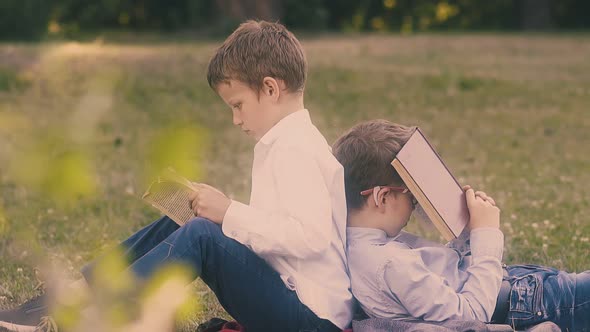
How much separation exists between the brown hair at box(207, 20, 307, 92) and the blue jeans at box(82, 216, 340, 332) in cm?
50

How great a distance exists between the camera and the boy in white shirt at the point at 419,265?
299 centimetres

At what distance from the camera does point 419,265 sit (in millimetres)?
2988

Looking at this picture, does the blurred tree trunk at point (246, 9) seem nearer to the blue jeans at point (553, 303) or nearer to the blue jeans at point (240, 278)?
the blue jeans at point (553, 303)

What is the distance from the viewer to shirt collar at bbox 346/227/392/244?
3.12 meters

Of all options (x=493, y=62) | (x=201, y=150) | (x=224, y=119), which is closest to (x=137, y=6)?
(x=493, y=62)

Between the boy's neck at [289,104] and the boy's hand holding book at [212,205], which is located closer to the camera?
the boy's hand holding book at [212,205]

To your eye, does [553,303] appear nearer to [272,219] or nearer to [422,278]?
[422,278]

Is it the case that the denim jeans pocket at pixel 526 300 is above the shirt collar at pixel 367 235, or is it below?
below

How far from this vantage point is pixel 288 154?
2.92 m

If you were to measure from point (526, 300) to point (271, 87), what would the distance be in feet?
4.11

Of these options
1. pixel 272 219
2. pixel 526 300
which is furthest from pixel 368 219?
pixel 526 300

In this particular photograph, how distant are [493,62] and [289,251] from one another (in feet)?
47.3

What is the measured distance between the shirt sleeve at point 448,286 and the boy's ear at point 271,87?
665 millimetres

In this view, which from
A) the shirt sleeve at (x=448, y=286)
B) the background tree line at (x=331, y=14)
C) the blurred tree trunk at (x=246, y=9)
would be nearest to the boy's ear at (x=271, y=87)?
the shirt sleeve at (x=448, y=286)
